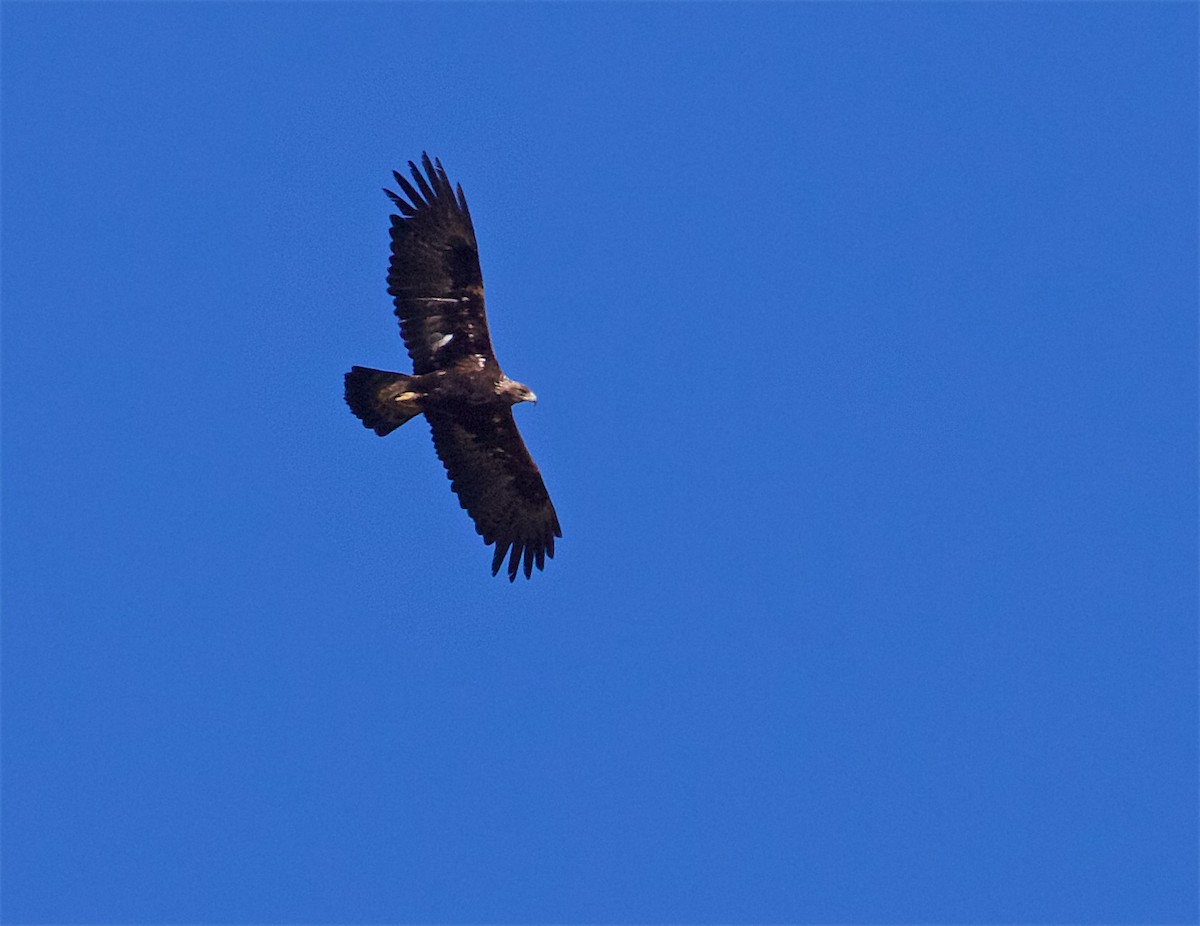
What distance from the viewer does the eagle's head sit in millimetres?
24453

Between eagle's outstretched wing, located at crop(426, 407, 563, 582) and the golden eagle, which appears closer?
the golden eagle

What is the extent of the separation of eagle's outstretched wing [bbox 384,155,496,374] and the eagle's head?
15.3 inches

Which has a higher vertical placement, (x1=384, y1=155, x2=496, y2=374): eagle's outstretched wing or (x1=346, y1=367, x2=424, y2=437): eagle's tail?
(x1=384, y1=155, x2=496, y2=374): eagle's outstretched wing

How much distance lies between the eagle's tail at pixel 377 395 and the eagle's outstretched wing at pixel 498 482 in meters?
0.52

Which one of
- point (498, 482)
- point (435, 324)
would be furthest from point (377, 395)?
point (498, 482)

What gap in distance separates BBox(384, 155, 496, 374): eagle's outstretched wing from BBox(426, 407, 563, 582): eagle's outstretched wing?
794mm

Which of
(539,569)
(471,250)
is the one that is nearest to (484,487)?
→ (539,569)

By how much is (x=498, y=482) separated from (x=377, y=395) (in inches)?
80.2

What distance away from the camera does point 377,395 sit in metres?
24.2

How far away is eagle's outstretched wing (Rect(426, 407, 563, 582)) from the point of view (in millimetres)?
24984

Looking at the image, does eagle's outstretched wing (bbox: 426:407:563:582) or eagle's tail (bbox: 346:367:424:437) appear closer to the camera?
eagle's tail (bbox: 346:367:424:437)

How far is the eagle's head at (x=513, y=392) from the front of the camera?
2445 cm

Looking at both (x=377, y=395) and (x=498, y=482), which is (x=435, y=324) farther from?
(x=498, y=482)

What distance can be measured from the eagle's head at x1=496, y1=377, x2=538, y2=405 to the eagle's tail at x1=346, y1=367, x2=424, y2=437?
84cm
